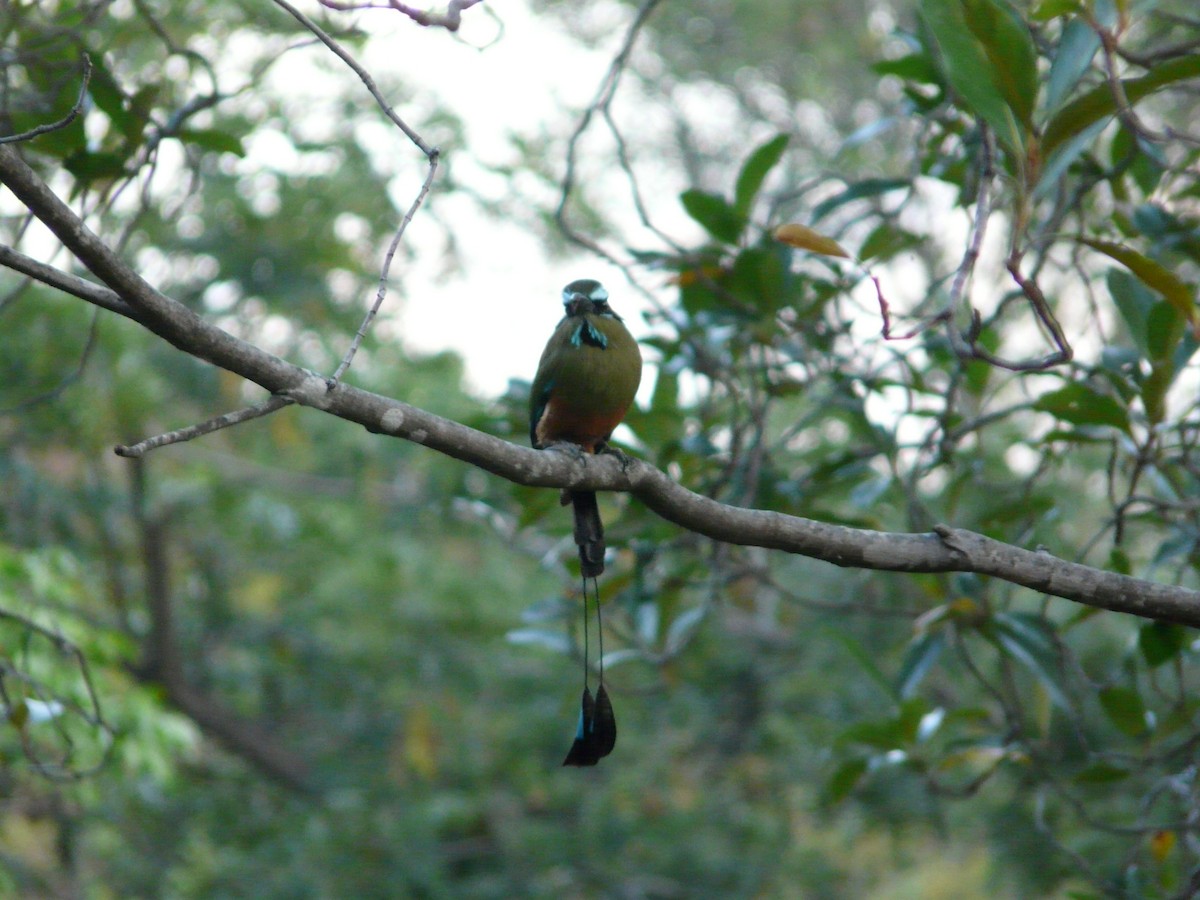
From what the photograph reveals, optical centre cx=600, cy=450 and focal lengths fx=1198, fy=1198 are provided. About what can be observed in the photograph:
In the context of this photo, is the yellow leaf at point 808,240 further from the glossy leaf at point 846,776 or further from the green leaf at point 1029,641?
the glossy leaf at point 846,776

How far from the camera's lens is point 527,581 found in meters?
7.05

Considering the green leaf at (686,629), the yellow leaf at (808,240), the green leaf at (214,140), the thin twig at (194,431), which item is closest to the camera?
the thin twig at (194,431)

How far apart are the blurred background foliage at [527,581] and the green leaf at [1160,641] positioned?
0.79 feet

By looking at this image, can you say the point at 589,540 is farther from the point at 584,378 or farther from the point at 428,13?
the point at 428,13

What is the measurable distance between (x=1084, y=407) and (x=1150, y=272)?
2.38 feet

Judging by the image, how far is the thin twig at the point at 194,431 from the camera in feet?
4.23

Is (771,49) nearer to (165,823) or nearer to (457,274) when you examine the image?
(457,274)

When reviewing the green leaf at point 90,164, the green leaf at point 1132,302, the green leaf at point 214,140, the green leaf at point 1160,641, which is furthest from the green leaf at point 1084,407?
the green leaf at point 90,164

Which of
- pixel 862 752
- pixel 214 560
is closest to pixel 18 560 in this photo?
pixel 862 752

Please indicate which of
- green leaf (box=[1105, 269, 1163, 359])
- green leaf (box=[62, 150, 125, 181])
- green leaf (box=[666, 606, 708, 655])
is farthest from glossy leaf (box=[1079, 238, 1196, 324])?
green leaf (box=[62, 150, 125, 181])

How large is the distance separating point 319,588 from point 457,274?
7.27 feet

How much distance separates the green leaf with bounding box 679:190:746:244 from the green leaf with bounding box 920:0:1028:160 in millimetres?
1089

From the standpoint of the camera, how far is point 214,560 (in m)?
7.33

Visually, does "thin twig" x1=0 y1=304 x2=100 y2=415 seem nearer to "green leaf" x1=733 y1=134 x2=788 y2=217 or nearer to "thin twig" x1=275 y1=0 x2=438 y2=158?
"thin twig" x1=275 y1=0 x2=438 y2=158
